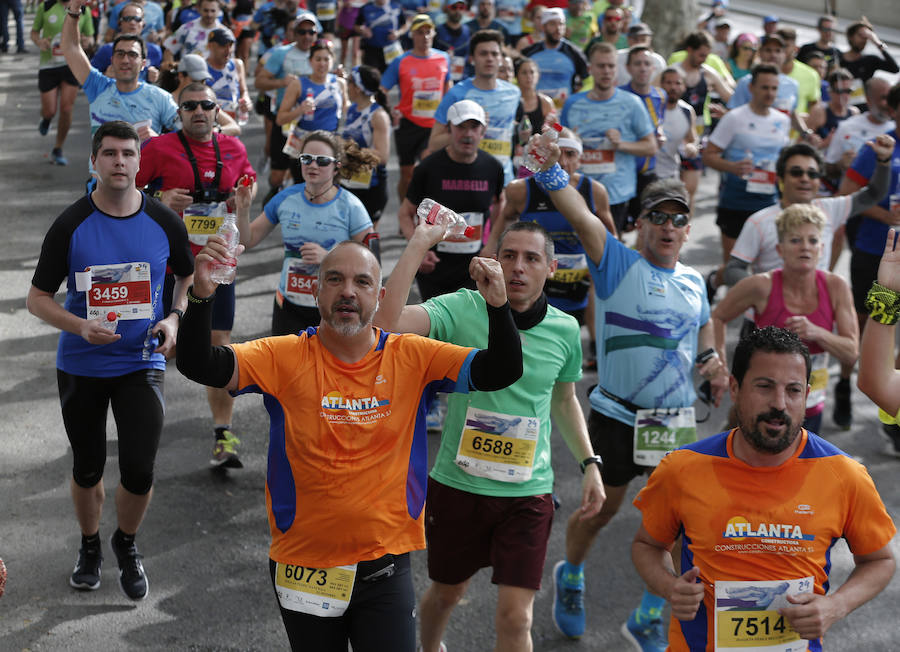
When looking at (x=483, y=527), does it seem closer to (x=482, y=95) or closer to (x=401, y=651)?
(x=401, y=651)

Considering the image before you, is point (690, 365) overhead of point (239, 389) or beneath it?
beneath

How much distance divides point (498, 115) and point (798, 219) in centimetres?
405

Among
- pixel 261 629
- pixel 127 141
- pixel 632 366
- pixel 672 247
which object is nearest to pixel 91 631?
pixel 261 629

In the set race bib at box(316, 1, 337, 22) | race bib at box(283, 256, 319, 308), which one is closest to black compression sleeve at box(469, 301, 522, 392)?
race bib at box(283, 256, 319, 308)

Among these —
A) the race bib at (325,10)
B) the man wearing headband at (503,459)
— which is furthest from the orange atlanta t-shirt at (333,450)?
the race bib at (325,10)

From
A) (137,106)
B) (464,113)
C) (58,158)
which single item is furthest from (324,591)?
(58,158)

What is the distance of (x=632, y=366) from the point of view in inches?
206

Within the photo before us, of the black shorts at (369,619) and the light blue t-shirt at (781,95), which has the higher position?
the light blue t-shirt at (781,95)

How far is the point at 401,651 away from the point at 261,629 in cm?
164

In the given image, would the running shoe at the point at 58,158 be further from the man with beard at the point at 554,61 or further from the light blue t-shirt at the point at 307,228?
the light blue t-shirt at the point at 307,228

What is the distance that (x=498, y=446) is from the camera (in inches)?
180

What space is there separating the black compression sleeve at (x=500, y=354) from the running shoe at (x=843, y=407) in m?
4.95

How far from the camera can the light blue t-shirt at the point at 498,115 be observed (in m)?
9.30

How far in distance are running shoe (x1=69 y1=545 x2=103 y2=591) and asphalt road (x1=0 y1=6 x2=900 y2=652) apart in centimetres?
4
